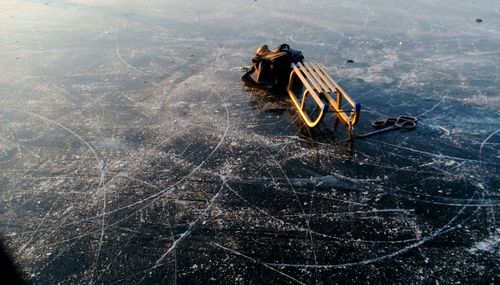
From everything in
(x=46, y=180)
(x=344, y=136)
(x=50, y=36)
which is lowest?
(x=46, y=180)

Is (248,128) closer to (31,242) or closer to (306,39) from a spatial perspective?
(31,242)

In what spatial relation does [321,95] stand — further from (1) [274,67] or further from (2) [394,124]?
(2) [394,124]

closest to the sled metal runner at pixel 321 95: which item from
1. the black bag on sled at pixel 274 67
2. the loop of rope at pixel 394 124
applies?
the black bag on sled at pixel 274 67

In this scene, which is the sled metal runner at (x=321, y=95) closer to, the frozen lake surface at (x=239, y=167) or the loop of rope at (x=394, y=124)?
the frozen lake surface at (x=239, y=167)

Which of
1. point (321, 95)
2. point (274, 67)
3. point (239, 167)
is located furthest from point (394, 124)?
point (239, 167)

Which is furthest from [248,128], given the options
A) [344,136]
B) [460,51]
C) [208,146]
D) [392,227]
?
[460,51]
